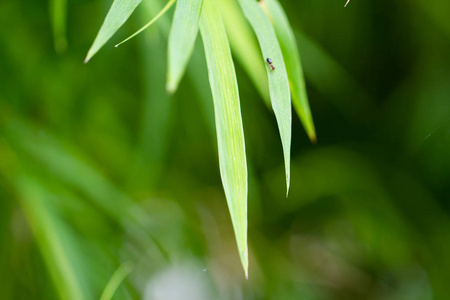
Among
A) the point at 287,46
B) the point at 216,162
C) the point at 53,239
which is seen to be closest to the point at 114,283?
the point at 53,239

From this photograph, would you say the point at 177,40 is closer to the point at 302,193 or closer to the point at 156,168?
the point at 156,168

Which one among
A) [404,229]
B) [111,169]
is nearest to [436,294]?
[404,229]

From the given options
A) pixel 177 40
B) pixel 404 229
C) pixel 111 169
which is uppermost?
pixel 177 40

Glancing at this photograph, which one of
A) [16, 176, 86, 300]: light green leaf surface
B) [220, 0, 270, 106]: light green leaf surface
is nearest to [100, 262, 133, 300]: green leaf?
[16, 176, 86, 300]: light green leaf surface

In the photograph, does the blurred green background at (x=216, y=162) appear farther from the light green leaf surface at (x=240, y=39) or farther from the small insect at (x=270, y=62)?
the small insect at (x=270, y=62)

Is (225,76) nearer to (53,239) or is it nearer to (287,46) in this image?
(287,46)

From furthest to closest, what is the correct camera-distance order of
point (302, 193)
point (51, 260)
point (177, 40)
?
point (302, 193) → point (51, 260) → point (177, 40)
